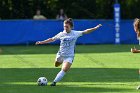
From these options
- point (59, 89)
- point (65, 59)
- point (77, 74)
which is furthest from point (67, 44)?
point (77, 74)

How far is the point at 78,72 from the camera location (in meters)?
20.0

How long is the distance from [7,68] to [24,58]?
4639mm

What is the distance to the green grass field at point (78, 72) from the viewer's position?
15516mm

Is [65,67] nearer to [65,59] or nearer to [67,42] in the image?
[65,59]

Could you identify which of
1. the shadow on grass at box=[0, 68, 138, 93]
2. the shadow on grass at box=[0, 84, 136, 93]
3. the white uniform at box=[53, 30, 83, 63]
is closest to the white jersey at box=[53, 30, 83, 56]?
the white uniform at box=[53, 30, 83, 63]

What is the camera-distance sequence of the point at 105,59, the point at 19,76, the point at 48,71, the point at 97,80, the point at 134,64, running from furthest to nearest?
the point at 105,59, the point at 134,64, the point at 48,71, the point at 19,76, the point at 97,80

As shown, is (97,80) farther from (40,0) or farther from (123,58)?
(40,0)

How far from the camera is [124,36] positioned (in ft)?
119

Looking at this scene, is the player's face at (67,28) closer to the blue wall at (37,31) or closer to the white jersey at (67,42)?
the white jersey at (67,42)

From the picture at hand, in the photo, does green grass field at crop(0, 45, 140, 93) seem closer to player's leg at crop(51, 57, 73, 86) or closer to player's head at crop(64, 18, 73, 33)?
player's leg at crop(51, 57, 73, 86)

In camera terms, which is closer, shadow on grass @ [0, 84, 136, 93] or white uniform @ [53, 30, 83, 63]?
shadow on grass @ [0, 84, 136, 93]

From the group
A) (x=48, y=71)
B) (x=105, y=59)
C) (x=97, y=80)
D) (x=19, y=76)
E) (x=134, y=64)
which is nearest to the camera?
(x=97, y=80)

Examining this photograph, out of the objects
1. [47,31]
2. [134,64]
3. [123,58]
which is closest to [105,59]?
[123,58]

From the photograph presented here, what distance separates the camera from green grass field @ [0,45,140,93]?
1552 centimetres
